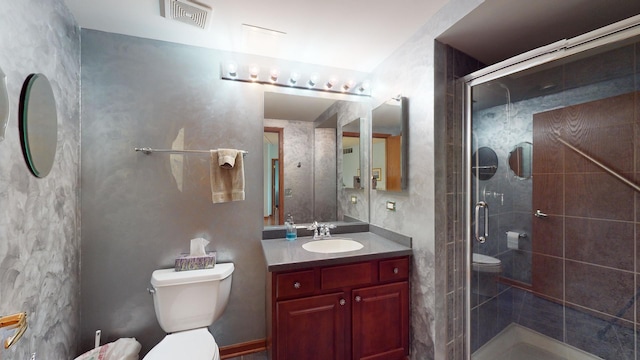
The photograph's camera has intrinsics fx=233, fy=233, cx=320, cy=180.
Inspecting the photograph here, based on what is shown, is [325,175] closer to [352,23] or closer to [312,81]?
[312,81]

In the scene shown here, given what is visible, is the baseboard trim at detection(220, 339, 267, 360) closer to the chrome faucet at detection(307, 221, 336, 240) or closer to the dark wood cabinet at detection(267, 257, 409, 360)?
the dark wood cabinet at detection(267, 257, 409, 360)

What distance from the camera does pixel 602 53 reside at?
1.15 m

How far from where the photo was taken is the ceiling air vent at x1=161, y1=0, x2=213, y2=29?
135 centimetres

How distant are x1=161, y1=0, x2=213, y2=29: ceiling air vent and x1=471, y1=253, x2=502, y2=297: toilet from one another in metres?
2.35

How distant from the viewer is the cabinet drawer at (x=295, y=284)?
4.63 ft

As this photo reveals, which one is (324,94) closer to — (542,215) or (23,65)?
(23,65)

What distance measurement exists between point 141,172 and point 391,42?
82.1 inches

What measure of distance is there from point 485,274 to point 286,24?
223cm

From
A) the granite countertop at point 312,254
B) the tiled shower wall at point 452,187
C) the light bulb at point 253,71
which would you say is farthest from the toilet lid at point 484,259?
the light bulb at point 253,71

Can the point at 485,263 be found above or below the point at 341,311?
above

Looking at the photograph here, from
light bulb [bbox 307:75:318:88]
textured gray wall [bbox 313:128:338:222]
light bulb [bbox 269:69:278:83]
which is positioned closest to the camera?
light bulb [bbox 269:69:278:83]

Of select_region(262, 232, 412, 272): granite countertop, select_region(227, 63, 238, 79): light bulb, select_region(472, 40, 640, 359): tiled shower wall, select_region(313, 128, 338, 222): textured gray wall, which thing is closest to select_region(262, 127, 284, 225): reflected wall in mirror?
select_region(262, 232, 412, 272): granite countertop

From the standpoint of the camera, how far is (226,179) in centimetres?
174

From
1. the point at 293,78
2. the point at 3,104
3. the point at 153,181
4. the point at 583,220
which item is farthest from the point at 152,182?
the point at 583,220
